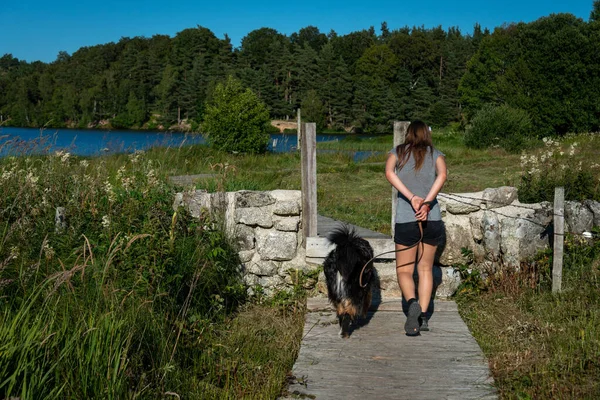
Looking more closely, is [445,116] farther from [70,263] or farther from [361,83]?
[70,263]

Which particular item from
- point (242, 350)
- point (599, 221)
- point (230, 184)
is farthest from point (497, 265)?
point (230, 184)

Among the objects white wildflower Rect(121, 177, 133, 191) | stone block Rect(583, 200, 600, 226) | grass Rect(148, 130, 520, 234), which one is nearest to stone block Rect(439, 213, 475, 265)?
stone block Rect(583, 200, 600, 226)

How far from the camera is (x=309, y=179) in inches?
262

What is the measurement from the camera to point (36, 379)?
3420mm

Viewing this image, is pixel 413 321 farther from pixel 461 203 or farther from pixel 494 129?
pixel 494 129

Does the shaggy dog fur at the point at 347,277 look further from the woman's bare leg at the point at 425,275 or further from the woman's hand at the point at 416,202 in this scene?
the woman's hand at the point at 416,202

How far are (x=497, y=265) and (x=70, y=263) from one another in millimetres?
4445

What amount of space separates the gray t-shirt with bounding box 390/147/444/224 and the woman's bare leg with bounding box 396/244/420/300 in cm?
28

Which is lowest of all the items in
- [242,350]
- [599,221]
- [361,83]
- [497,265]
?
[242,350]

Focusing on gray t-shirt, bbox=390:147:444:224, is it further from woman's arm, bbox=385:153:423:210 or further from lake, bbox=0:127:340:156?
lake, bbox=0:127:340:156

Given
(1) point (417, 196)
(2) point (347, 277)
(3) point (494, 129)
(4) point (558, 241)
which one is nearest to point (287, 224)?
(2) point (347, 277)

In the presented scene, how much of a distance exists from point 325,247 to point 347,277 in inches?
58.0

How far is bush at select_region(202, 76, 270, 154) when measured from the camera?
22.5m

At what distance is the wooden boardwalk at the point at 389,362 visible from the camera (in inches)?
162
